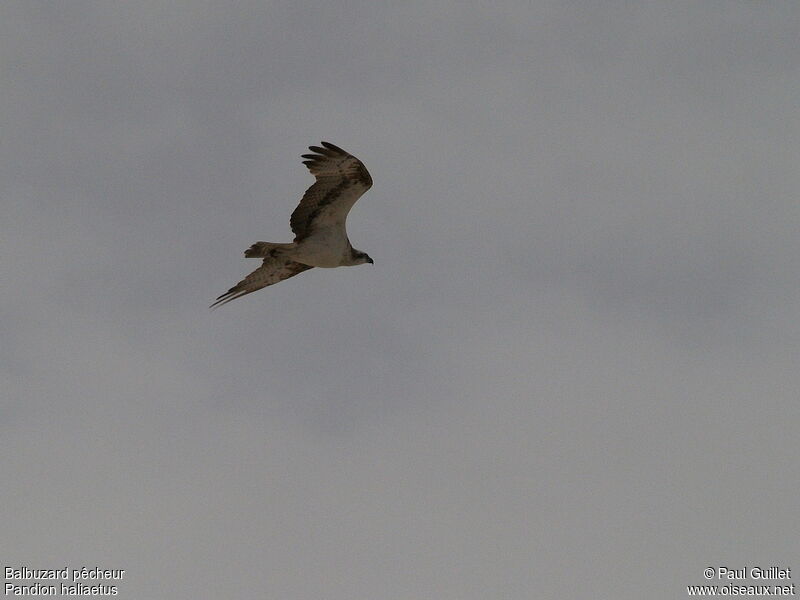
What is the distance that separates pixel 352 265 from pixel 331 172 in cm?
295

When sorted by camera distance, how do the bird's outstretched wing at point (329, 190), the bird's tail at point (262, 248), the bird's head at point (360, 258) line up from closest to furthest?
the bird's outstretched wing at point (329, 190) < the bird's tail at point (262, 248) < the bird's head at point (360, 258)

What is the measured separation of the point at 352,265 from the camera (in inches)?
1341

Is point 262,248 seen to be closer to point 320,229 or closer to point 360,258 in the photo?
point 320,229

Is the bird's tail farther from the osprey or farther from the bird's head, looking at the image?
the bird's head

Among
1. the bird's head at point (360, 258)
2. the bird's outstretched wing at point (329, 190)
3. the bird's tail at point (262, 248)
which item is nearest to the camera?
the bird's outstretched wing at point (329, 190)

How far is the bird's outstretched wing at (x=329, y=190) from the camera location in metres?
31.6

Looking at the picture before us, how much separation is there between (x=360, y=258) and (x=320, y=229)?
1.63 m

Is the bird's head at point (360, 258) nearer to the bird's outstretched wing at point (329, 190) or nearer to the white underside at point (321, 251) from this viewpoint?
the white underside at point (321, 251)

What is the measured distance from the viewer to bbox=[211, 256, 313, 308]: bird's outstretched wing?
33.9 meters

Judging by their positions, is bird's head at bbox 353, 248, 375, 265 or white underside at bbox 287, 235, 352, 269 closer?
white underside at bbox 287, 235, 352, 269

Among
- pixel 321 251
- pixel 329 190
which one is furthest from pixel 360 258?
pixel 329 190

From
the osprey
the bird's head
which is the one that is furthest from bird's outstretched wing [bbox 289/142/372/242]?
the bird's head

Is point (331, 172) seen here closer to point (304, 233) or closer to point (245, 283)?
point (304, 233)

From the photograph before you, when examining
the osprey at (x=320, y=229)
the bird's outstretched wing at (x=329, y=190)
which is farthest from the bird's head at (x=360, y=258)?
the bird's outstretched wing at (x=329, y=190)
